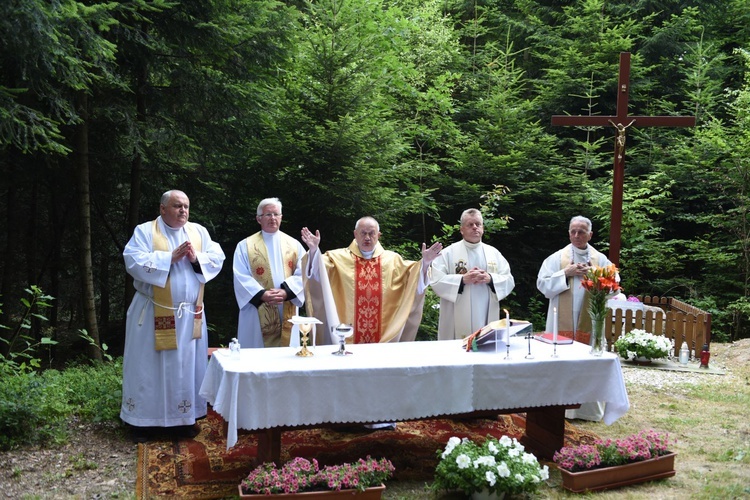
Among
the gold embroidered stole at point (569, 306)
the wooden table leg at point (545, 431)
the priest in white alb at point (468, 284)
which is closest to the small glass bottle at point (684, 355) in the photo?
the gold embroidered stole at point (569, 306)

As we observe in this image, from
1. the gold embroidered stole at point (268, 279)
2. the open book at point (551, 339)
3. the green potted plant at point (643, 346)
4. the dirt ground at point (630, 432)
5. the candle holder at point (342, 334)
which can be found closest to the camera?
the dirt ground at point (630, 432)

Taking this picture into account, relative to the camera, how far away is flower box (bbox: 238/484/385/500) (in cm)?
430

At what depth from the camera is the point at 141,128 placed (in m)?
8.72

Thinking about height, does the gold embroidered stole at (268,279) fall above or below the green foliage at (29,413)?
above

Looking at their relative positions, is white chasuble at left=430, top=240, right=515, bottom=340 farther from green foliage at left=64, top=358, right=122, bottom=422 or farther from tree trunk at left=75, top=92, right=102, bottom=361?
tree trunk at left=75, top=92, right=102, bottom=361

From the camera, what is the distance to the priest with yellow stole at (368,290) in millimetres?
6395

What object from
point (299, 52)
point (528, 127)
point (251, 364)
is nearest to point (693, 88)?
point (528, 127)

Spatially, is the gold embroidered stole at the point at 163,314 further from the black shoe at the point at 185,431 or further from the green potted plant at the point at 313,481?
the green potted plant at the point at 313,481

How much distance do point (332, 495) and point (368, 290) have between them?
96.2 inches

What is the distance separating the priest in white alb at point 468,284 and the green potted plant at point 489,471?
233 centimetres

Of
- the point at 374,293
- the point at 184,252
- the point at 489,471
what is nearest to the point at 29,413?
the point at 184,252

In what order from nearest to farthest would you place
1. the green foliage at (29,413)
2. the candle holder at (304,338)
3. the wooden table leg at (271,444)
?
the wooden table leg at (271,444) → the candle holder at (304,338) → the green foliage at (29,413)

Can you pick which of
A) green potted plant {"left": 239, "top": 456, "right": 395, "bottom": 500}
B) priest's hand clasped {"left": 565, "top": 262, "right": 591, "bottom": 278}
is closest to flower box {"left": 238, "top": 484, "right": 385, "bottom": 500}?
green potted plant {"left": 239, "top": 456, "right": 395, "bottom": 500}

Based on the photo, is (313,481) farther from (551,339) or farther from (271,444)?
(551,339)
